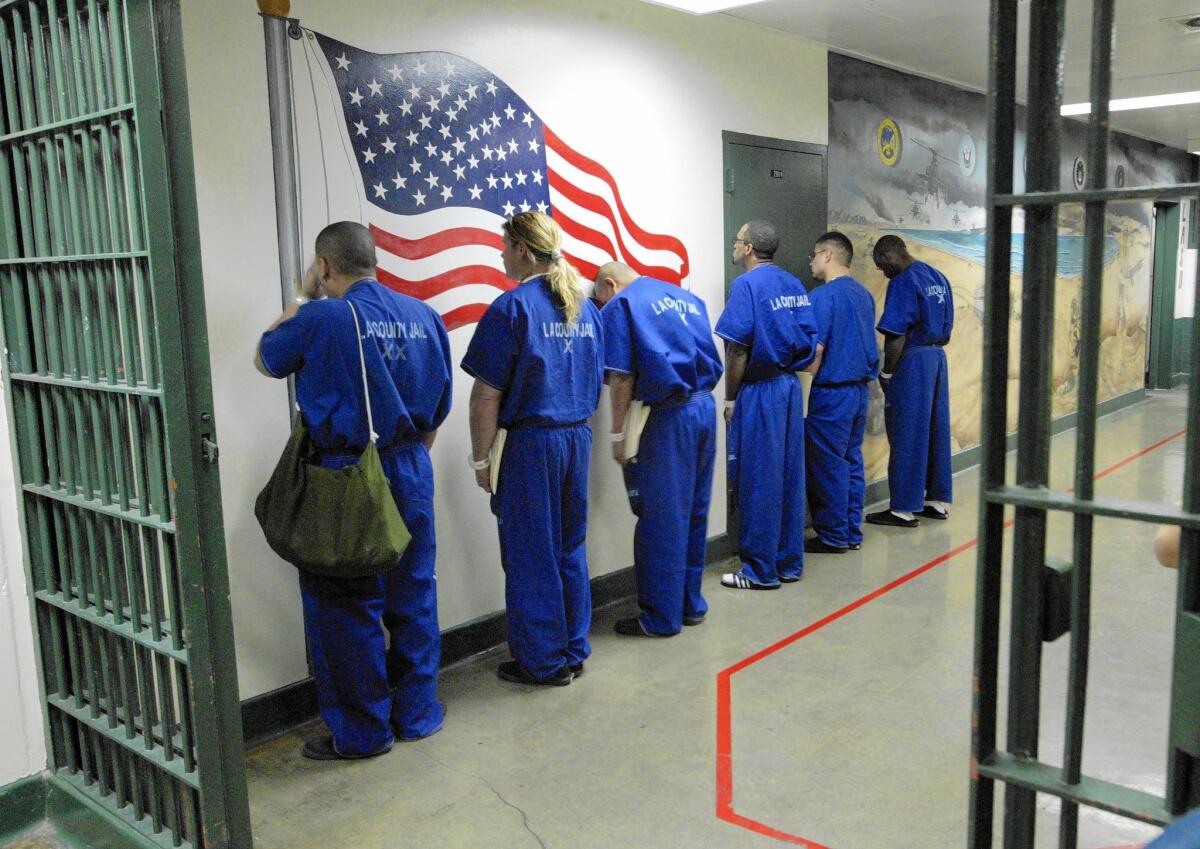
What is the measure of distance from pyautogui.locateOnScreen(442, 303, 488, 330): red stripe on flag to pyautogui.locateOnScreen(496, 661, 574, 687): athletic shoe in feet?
4.43

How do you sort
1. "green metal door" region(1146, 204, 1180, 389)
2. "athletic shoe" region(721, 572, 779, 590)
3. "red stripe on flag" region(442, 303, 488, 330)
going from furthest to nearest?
1. "green metal door" region(1146, 204, 1180, 389)
2. "athletic shoe" region(721, 572, 779, 590)
3. "red stripe on flag" region(442, 303, 488, 330)

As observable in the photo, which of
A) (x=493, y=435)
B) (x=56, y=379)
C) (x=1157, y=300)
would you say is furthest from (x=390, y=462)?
(x=1157, y=300)

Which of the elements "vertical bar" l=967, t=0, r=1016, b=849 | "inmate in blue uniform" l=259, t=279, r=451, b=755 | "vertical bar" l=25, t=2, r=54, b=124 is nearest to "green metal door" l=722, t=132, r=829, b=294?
"inmate in blue uniform" l=259, t=279, r=451, b=755

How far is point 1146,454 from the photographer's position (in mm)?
8031

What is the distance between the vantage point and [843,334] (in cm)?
532

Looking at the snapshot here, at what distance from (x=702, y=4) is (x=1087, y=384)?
360 cm

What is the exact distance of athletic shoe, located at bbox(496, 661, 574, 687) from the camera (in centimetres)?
364

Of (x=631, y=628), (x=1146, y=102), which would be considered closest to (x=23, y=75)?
(x=631, y=628)

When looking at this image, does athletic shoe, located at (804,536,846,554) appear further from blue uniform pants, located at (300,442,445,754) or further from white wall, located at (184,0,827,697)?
blue uniform pants, located at (300,442,445,754)

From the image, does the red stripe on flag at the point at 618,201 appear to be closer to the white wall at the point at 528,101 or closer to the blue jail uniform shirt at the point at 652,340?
the white wall at the point at 528,101

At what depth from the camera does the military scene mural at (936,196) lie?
20.0ft

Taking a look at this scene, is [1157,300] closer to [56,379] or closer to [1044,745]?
[1044,745]

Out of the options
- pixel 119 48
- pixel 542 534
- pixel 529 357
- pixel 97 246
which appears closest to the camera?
pixel 119 48

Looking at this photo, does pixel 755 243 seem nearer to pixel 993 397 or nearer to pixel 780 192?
pixel 780 192
